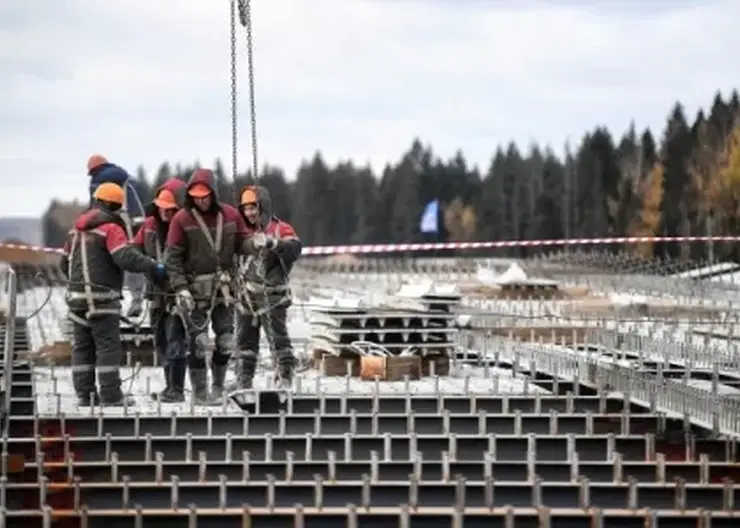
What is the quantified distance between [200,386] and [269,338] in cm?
119

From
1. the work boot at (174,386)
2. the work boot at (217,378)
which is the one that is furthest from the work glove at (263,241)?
the work boot at (174,386)

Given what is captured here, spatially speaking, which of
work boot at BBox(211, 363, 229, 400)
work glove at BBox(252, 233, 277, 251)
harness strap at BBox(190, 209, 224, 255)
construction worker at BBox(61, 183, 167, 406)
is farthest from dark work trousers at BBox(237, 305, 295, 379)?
construction worker at BBox(61, 183, 167, 406)

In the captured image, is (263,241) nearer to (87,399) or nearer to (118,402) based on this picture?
(118,402)

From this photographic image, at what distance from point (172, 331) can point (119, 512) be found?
13.3ft

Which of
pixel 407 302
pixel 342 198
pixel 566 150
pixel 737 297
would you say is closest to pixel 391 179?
pixel 342 198

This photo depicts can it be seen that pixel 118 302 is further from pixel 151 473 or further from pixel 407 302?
pixel 407 302

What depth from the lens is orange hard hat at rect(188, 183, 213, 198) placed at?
1496 cm

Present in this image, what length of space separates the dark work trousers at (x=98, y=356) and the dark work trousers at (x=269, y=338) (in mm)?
1312

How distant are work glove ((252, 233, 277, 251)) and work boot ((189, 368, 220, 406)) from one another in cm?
133

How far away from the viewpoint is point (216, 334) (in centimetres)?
1557

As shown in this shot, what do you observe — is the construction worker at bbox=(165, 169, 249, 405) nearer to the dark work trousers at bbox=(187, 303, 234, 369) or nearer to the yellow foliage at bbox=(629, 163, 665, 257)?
the dark work trousers at bbox=(187, 303, 234, 369)

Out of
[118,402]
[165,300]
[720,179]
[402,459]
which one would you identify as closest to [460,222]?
[720,179]

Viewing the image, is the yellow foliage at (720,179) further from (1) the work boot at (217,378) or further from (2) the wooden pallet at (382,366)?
(1) the work boot at (217,378)

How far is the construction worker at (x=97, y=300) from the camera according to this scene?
14859mm
